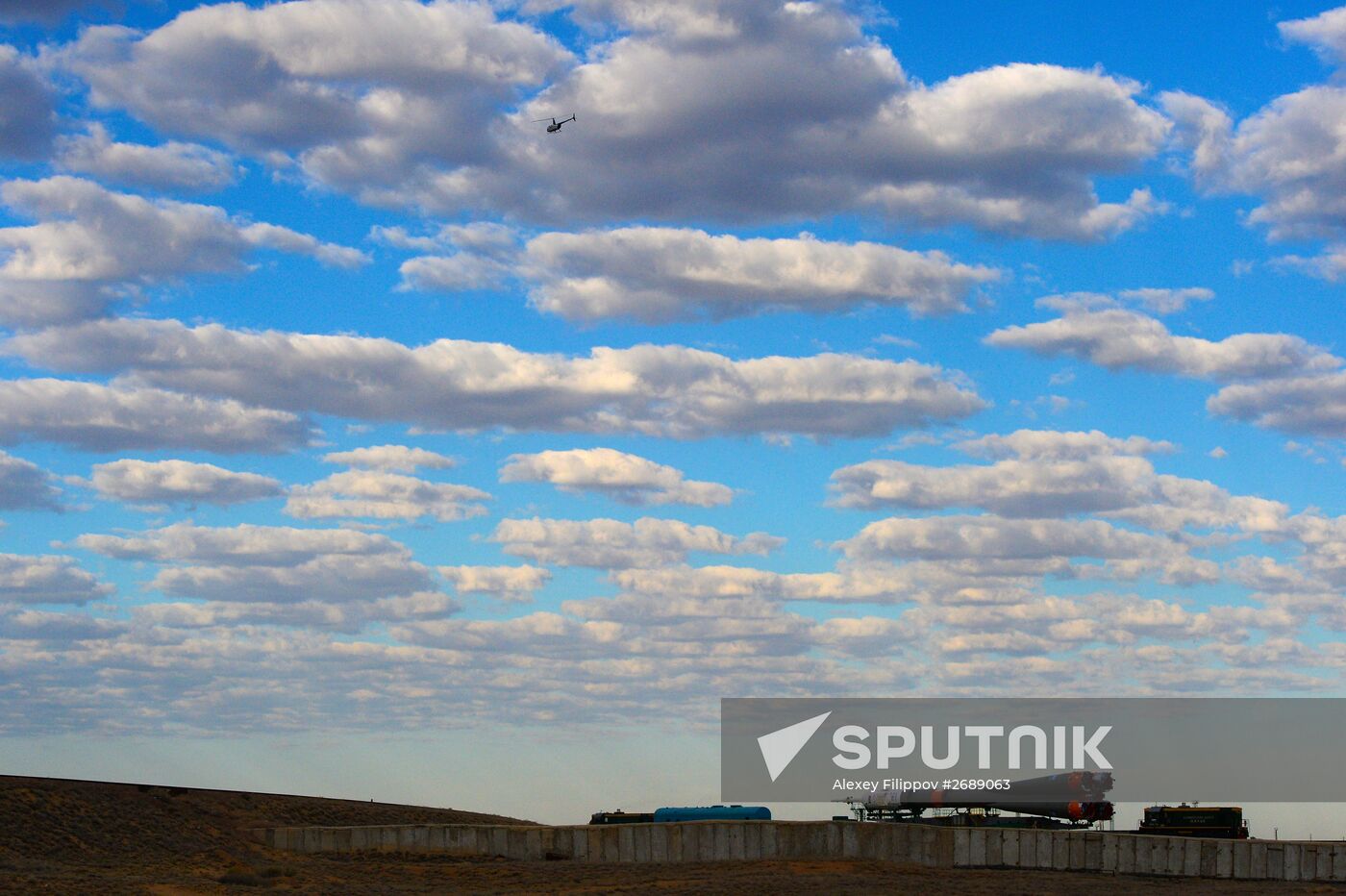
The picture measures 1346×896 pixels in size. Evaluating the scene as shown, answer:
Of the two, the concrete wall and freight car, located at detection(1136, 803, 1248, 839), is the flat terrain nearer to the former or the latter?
the concrete wall

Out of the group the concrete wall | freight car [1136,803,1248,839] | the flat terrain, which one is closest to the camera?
the flat terrain

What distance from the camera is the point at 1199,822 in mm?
92188

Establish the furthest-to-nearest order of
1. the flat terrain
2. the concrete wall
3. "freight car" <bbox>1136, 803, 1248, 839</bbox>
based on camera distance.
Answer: "freight car" <bbox>1136, 803, 1248, 839</bbox> → the concrete wall → the flat terrain

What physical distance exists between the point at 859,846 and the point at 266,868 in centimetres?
3153

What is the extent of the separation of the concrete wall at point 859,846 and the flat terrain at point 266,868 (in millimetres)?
1570

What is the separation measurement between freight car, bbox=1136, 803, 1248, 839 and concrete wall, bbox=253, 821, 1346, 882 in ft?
56.3

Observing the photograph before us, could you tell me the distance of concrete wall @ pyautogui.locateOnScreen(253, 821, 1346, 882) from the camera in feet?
231

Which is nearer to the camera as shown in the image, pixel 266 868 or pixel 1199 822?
pixel 266 868

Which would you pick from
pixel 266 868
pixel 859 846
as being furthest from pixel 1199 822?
pixel 266 868

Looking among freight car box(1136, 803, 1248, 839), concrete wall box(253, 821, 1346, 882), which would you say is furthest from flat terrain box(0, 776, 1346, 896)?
freight car box(1136, 803, 1248, 839)

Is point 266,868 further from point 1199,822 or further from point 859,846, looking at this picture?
point 1199,822

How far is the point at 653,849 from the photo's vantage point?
276 feet

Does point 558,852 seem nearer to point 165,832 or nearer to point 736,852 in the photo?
point 736,852

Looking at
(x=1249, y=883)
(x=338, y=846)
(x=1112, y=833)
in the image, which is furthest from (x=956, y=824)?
(x=338, y=846)
